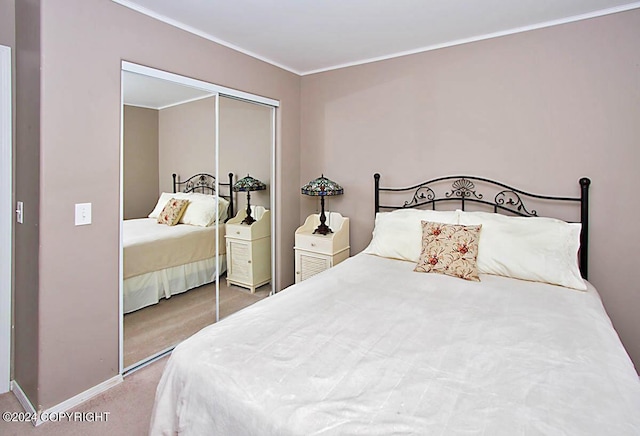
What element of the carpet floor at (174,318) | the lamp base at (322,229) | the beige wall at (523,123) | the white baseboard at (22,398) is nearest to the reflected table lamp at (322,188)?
the lamp base at (322,229)

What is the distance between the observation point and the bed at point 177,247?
240 cm

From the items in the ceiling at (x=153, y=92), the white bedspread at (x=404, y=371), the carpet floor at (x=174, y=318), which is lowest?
the carpet floor at (x=174, y=318)

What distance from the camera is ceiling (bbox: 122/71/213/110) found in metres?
2.27

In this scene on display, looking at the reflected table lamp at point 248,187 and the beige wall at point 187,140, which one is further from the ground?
the beige wall at point 187,140

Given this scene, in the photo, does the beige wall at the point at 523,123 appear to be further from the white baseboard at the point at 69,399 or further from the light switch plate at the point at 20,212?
the light switch plate at the point at 20,212

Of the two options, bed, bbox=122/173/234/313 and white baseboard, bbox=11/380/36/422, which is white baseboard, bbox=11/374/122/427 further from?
bed, bbox=122/173/234/313

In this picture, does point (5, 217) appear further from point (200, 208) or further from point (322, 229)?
point (322, 229)

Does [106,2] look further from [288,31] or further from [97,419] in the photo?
[97,419]

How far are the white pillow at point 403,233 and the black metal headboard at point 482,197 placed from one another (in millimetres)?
350

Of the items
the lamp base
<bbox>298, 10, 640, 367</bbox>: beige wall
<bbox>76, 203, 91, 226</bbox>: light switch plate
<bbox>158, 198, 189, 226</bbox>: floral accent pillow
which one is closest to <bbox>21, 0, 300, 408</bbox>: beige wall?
<bbox>76, 203, 91, 226</bbox>: light switch plate

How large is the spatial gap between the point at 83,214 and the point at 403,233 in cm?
211

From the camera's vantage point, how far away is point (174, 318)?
9.16 ft

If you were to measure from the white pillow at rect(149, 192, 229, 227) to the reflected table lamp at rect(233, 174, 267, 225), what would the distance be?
20cm

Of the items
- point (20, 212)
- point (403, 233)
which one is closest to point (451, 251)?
point (403, 233)
